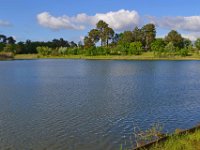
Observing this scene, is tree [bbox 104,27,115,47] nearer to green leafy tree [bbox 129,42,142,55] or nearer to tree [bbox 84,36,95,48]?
tree [bbox 84,36,95,48]

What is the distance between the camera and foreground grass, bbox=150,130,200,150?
972 cm

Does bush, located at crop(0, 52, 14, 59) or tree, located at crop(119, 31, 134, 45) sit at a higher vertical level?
tree, located at crop(119, 31, 134, 45)

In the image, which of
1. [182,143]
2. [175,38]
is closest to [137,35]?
[175,38]

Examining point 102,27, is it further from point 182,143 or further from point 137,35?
point 182,143

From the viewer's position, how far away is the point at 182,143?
10156 millimetres

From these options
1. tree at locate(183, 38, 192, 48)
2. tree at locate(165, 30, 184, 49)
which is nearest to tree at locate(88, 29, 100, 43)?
tree at locate(165, 30, 184, 49)

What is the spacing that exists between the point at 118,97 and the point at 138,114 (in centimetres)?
651

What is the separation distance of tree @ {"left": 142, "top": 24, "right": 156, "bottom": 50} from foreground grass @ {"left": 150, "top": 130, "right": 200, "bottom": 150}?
11984 cm

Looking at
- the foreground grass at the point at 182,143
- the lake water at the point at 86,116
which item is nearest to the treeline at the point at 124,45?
the lake water at the point at 86,116

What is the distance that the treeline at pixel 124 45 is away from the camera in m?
109

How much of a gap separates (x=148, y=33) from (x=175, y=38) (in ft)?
37.3

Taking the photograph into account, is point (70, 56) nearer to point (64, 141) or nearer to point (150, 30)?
point (150, 30)

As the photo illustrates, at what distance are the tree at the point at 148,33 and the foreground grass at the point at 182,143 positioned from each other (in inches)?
4718

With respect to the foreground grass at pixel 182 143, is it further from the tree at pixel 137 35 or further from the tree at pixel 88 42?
the tree at pixel 88 42
